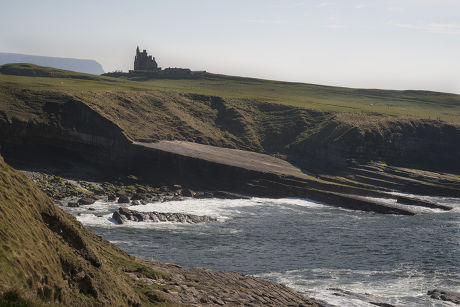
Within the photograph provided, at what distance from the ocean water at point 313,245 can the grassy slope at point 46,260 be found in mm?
21152

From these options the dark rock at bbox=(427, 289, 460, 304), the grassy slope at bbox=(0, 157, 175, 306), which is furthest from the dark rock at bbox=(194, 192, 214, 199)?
the grassy slope at bbox=(0, 157, 175, 306)

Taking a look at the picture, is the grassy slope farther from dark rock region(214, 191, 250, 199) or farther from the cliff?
dark rock region(214, 191, 250, 199)

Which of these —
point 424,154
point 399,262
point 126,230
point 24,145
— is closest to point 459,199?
point 424,154

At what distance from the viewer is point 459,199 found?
350ft

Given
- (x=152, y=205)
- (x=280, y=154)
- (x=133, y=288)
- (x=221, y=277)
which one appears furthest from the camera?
(x=280, y=154)

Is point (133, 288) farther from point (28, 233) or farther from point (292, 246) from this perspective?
point (292, 246)

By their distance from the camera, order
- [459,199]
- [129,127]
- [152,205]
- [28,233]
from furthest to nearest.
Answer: [129,127] → [459,199] → [152,205] → [28,233]

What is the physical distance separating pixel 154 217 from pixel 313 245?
2298 cm

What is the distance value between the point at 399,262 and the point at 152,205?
139ft

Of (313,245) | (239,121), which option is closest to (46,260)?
(313,245)

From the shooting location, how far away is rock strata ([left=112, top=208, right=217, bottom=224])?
236 feet

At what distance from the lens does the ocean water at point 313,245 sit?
163 ft

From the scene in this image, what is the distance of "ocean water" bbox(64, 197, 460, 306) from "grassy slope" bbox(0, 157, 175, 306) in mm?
21152

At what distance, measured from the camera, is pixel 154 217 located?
7338 centimetres
